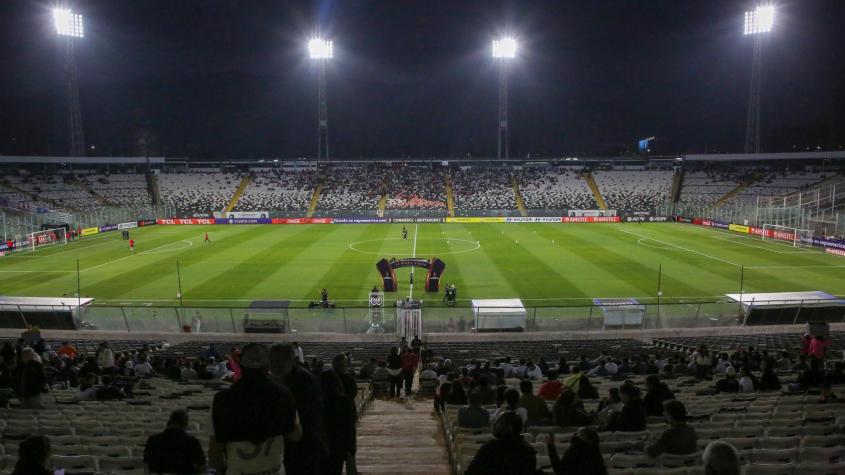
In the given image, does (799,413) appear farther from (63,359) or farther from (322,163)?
(322,163)

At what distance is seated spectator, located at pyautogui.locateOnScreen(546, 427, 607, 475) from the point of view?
485 centimetres

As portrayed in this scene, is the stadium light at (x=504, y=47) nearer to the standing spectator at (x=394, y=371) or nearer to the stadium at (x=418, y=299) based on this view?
the stadium at (x=418, y=299)

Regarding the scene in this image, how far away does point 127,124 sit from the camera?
352 feet

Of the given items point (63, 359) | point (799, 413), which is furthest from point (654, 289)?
point (63, 359)

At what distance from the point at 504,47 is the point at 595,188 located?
25.3 metres

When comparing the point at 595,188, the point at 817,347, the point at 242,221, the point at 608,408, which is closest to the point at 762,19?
the point at 595,188

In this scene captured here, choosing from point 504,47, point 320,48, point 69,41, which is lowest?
point 69,41

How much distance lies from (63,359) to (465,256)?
3415 centimetres

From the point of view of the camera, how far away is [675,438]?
591cm

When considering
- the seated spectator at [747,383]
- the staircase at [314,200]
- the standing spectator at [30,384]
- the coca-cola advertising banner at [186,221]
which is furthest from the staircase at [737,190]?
the standing spectator at [30,384]

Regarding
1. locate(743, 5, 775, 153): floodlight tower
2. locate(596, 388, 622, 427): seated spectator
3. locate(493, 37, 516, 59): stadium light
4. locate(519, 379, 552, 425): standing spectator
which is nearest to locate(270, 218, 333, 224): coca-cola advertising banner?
locate(493, 37, 516, 59): stadium light

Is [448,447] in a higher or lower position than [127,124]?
lower

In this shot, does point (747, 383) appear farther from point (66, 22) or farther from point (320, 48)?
point (66, 22)

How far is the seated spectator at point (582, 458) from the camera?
4.85 m
